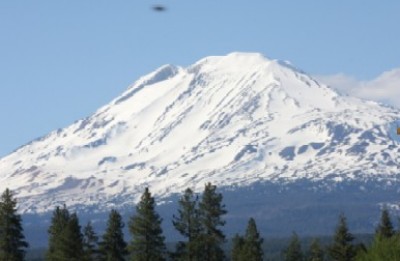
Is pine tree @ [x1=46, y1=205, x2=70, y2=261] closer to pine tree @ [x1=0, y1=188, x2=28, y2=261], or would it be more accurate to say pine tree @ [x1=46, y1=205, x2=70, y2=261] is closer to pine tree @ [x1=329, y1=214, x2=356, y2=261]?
pine tree @ [x1=0, y1=188, x2=28, y2=261]

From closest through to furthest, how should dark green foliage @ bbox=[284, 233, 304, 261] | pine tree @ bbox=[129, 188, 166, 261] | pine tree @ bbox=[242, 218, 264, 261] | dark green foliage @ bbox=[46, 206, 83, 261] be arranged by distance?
dark green foliage @ bbox=[46, 206, 83, 261], pine tree @ bbox=[129, 188, 166, 261], pine tree @ bbox=[242, 218, 264, 261], dark green foliage @ bbox=[284, 233, 304, 261]

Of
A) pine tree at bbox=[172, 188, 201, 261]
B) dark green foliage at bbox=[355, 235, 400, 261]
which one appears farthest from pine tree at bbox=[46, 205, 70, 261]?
dark green foliage at bbox=[355, 235, 400, 261]

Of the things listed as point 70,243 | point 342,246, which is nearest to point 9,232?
point 70,243

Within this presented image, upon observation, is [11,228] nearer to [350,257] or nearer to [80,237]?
[80,237]

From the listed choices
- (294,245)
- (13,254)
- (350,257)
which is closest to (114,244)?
(13,254)

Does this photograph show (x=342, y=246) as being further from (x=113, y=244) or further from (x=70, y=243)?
(x=70, y=243)
